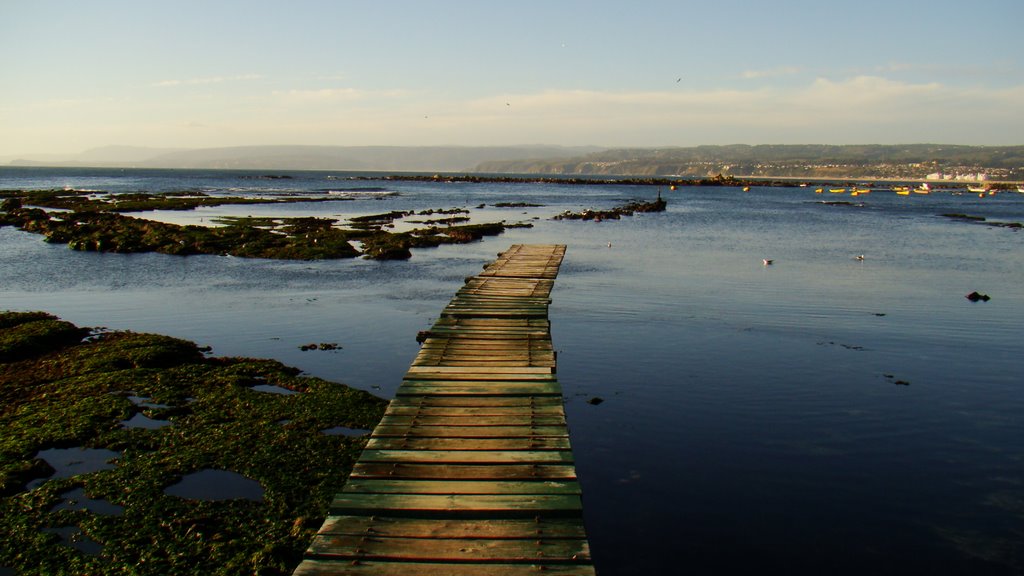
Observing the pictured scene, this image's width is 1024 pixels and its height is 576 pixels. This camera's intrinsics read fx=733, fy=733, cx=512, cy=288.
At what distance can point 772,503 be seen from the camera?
11805 mm

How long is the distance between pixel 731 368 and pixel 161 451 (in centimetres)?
1334

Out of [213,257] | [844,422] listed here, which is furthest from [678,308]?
[213,257]

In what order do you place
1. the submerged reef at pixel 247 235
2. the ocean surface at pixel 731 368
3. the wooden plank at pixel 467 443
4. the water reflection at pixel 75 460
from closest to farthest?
1. the wooden plank at pixel 467 443
2. the ocean surface at pixel 731 368
3. the water reflection at pixel 75 460
4. the submerged reef at pixel 247 235

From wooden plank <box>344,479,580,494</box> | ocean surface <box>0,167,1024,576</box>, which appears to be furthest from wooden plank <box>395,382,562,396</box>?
wooden plank <box>344,479,580,494</box>

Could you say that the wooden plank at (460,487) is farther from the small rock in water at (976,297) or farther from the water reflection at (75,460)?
the small rock in water at (976,297)

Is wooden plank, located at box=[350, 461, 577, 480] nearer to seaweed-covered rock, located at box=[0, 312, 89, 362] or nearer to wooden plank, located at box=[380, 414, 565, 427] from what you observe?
wooden plank, located at box=[380, 414, 565, 427]

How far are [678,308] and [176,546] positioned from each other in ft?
66.9

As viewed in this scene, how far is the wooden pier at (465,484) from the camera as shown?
7.74 m

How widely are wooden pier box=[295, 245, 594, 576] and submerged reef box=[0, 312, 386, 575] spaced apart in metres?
1.59

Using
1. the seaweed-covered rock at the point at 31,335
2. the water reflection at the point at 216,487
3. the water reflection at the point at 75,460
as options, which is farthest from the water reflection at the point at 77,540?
the seaweed-covered rock at the point at 31,335

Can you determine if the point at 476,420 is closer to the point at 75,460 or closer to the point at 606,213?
the point at 75,460

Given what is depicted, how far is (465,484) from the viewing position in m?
9.41

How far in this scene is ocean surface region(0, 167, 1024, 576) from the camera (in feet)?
36.2

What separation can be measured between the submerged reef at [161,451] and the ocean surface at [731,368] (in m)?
2.35
